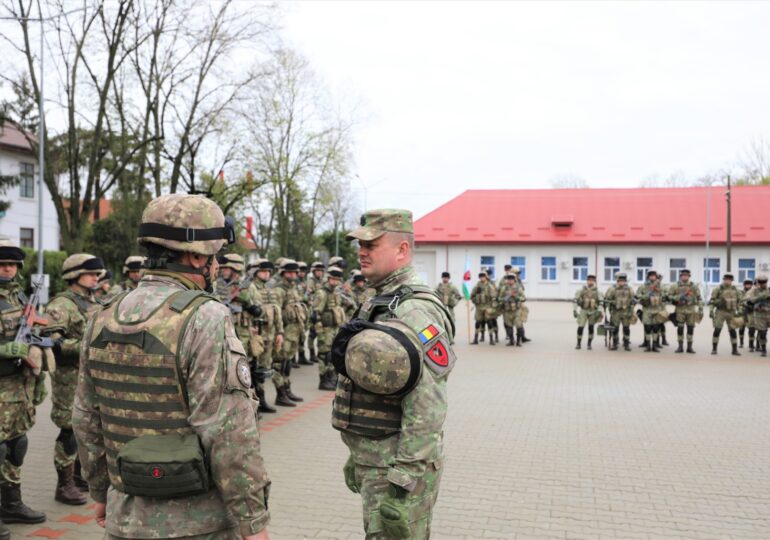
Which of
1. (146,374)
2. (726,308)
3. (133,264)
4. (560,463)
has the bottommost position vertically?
(560,463)

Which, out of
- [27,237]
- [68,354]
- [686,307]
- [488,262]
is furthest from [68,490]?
[27,237]

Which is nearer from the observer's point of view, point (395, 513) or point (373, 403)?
point (395, 513)

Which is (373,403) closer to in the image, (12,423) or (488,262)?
(12,423)

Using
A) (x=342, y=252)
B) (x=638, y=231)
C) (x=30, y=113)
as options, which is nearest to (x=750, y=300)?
(x=30, y=113)

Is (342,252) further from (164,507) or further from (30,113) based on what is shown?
(164,507)

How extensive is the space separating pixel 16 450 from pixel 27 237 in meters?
39.2

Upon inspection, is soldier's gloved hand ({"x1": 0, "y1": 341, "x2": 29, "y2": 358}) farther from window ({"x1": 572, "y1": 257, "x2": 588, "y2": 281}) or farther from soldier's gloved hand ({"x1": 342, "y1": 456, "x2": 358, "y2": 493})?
window ({"x1": 572, "y1": 257, "x2": 588, "y2": 281})

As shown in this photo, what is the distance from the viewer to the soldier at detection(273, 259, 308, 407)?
33.1 ft

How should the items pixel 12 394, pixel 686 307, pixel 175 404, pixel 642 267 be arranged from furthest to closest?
pixel 642 267, pixel 686 307, pixel 12 394, pixel 175 404

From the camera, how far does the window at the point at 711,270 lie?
39.6m

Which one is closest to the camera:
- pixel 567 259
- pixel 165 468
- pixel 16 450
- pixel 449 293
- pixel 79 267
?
pixel 165 468

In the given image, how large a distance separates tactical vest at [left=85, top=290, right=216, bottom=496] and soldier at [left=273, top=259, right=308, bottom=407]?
7.55 metres

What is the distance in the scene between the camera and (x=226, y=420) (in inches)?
94.3

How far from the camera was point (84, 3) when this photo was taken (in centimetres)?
1914
